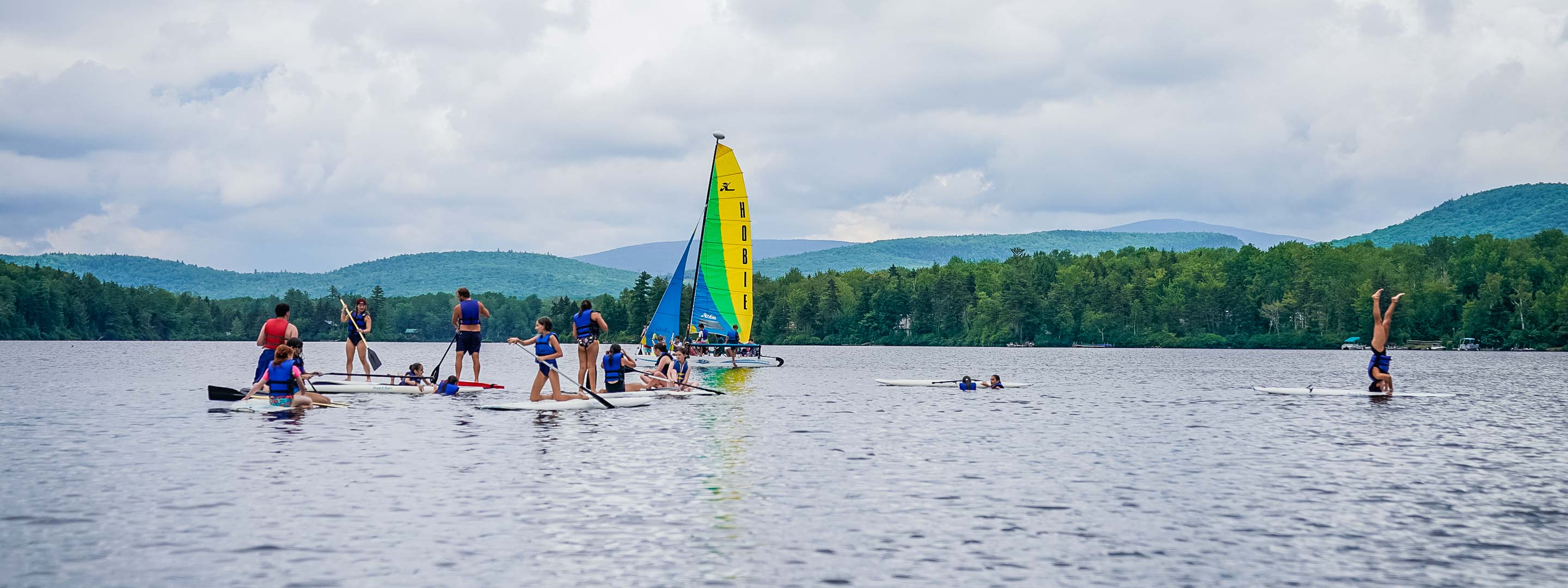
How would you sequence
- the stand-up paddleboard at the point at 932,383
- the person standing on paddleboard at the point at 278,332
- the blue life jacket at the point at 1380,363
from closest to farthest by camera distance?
1. the person standing on paddleboard at the point at 278,332
2. the blue life jacket at the point at 1380,363
3. the stand-up paddleboard at the point at 932,383

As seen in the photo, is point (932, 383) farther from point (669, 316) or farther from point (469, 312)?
point (469, 312)

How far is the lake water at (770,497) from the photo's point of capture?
44.5ft

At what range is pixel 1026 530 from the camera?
1603 cm

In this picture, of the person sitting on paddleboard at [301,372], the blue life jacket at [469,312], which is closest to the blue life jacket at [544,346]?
the blue life jacket at [469,312]

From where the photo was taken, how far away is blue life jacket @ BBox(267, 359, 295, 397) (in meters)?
31.0

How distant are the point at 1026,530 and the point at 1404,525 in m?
5.36

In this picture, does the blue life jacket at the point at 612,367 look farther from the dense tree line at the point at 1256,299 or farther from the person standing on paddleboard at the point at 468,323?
the dense tree line at the point at 1256,299

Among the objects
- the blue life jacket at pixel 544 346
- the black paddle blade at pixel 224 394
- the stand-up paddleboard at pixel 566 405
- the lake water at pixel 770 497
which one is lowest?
the lake water at pixel 770 497

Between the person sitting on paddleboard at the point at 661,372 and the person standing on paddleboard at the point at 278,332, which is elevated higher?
the person standing on paddleboard at the point at 278,332

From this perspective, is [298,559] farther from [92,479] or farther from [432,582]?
[92,479]

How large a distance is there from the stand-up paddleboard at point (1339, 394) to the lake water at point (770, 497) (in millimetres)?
5330

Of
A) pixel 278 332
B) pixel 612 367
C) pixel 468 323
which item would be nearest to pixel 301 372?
pixel 278 332

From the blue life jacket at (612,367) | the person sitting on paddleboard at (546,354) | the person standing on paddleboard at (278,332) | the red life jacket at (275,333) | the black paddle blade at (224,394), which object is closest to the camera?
the person sitting on paddleboard at (546,354)

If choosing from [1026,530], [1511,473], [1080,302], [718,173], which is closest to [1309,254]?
[1080,302]
